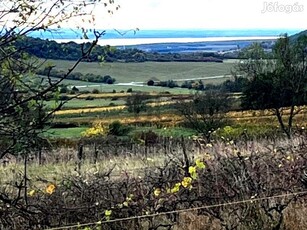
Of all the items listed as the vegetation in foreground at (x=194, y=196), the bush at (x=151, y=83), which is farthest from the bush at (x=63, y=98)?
the bush at (x=151, y=83)

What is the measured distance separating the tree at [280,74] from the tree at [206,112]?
3.26 m

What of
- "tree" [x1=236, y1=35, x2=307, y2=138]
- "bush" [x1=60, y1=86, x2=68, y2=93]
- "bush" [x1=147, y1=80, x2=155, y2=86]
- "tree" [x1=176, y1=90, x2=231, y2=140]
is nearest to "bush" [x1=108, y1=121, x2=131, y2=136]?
"tree" [x1=176, y1=90, x2=231, y2=140]

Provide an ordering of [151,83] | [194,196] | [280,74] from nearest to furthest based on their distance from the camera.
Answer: [194,196] < [280,74] < [151,83]

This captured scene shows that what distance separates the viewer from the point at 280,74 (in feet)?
150

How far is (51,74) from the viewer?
400 centimetres

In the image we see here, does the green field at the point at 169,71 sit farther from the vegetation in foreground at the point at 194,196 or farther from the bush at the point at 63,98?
the bush at the point at 63,98

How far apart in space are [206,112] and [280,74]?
24.0ft

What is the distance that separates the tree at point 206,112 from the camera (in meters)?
41.0

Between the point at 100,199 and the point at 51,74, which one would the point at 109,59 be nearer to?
the point at 51,74

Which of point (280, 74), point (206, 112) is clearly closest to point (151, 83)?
point (280, 74)

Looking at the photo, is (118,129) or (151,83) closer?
(118,129)

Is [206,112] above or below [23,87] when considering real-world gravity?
below

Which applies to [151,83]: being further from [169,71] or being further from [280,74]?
[280,74]

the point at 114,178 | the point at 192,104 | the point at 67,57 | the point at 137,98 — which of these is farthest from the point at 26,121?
the point at 137,98
